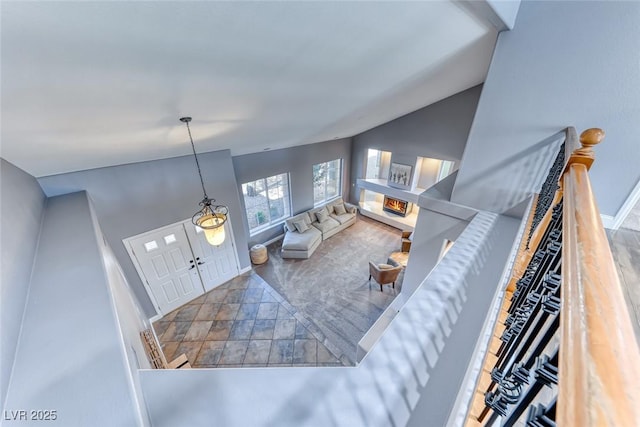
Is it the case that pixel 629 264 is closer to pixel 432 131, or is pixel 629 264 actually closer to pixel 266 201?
pixel 432 131

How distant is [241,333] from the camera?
4469mm

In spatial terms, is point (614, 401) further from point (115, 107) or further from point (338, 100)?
point (338, 100)

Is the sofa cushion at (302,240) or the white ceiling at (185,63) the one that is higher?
the white ceiling at (185,63)

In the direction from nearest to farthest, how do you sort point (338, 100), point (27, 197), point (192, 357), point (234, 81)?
point (234, 81) → point (27, 197) → point (338, 100) → point (192, 357)

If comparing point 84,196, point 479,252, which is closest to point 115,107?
point 84,196

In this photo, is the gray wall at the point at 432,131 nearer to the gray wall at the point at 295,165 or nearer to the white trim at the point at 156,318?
the gray wall at the point at 295,165

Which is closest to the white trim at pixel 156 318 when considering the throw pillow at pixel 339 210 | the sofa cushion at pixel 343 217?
the sofa cushion at pixel 343 217

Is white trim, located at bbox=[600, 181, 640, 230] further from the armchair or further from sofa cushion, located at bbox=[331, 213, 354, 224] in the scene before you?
sofa cushion, located at bbox=[331, 213, 354, 224]

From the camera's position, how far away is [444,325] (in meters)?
1.57

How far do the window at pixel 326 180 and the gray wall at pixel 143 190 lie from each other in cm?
354

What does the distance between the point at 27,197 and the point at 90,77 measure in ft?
5.76

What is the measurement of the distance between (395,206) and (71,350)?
26.8 ft

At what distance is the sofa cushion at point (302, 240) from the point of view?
655 cm

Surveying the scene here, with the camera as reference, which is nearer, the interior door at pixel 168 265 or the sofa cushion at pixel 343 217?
the interior door at pixel 168 265
